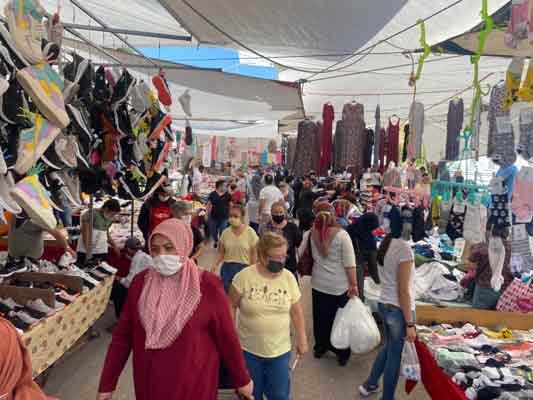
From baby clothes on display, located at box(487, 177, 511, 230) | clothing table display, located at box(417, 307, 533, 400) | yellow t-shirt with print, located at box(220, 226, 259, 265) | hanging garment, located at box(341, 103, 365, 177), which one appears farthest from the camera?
hanging garment, located at box(341, 103, 365, 177)

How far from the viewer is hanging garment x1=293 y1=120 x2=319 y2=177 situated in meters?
6.78

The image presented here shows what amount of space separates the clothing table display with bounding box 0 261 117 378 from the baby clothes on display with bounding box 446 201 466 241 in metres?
3.36

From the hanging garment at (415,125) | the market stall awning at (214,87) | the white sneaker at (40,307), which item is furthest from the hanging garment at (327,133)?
the white sneaker at (40,307)

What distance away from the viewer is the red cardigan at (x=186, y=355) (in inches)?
74.8

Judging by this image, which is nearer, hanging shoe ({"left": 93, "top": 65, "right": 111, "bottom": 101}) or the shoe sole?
hanging shoe ({"left": 93, "top": 65, "right": 111, "bottom": 101})

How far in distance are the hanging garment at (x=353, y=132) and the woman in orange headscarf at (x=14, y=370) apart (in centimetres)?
503

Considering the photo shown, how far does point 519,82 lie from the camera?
112 inches

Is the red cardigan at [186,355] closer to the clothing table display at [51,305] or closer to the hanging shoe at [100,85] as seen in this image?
the clothing table display at [51,305]

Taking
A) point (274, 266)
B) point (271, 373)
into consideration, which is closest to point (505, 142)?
point (274, 266)

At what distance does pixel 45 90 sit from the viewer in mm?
2119

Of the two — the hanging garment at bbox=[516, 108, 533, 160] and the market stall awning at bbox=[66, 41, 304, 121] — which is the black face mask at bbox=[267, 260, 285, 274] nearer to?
the hanging garment at bbox=[516, 108, 533, 160]

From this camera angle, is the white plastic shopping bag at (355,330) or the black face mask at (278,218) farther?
the black face mask at (278,218)

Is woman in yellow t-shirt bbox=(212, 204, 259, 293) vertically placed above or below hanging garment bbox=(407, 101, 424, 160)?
below

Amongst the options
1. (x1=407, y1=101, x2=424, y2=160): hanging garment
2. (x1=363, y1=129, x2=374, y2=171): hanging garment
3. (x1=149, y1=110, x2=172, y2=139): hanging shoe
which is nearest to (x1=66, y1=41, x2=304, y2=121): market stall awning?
(x1=149, y1=110, x2=172, y2=139): hanging shoe
